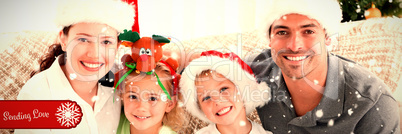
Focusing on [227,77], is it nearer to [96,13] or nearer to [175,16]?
[175,16]

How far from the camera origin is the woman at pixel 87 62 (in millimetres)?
1352

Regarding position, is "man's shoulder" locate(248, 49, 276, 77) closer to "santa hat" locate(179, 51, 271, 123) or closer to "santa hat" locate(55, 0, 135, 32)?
"santa hat" locate(179, 51, 271, 123)

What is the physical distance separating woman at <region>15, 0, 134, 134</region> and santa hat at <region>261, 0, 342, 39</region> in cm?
61

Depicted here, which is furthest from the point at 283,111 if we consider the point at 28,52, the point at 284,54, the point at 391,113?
the point at 28,52

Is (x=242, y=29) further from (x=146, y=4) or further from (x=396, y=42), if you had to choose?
(x=396, y=42)

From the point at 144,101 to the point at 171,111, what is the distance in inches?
5.4

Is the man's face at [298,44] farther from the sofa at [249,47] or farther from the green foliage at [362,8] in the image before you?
the green foliage at [362,8]

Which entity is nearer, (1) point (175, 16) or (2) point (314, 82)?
(2) point (314, 82)

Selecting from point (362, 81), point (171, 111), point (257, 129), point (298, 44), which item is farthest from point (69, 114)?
point (362, 81)

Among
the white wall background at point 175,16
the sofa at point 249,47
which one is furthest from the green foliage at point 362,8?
the white wall background at point 175,16

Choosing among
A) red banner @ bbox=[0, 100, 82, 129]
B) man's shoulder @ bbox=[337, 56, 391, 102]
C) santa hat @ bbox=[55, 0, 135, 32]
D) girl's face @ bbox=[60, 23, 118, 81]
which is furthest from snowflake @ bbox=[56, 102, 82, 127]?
man's shoulder @ bbox=[337, 56, 391, 102]

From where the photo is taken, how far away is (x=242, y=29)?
161 cm

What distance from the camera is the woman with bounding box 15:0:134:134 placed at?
1.35 metres

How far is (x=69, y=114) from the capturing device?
1429 mm
